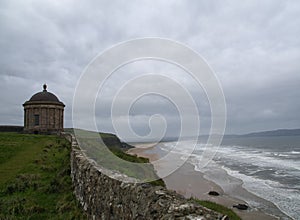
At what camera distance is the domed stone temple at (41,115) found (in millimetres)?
36188

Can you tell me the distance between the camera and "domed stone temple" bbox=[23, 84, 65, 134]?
36188mm

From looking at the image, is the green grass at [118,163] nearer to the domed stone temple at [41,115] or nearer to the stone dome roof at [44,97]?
the domed stone temple at [41,115]

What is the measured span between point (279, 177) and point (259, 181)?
3.25m

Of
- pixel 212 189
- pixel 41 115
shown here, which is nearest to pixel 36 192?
pixel 212 189

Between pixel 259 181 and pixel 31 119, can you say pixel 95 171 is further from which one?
pixel 31 119

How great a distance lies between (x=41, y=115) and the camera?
3656 cm

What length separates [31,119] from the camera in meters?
36.5

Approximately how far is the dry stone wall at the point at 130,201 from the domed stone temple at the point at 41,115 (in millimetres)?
31761

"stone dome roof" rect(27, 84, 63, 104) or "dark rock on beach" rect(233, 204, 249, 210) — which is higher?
"stone dome roof" rect(27, 84, 63, 104)

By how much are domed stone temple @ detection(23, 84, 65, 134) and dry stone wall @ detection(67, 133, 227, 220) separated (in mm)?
31761

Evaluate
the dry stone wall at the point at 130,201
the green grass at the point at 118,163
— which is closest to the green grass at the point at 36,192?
the dry stone wall at the point at 130,201

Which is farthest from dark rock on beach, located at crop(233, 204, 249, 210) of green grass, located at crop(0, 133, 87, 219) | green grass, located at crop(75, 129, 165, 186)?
green grass, located at crop(0, 133, 87, 219)

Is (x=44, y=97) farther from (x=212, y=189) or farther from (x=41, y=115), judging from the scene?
(x=212, y=189)

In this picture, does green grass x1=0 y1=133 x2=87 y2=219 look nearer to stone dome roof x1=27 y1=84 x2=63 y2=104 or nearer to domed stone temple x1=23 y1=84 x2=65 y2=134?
domed stone temple x1=23 y1=84 x2=65 y2=134
